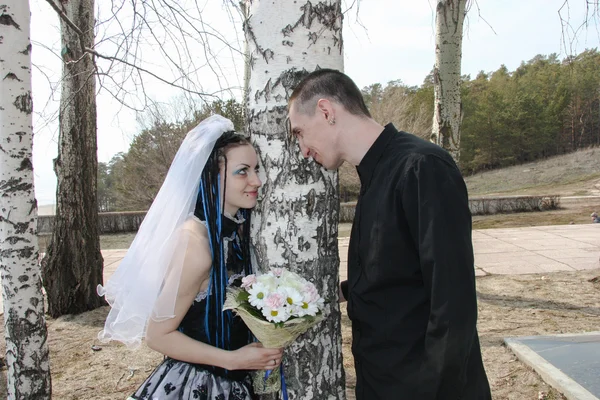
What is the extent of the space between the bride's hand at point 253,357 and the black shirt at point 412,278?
1.25ft

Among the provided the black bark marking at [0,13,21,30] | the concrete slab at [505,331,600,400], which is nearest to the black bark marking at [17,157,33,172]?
the black bark marking at [0,13,21,30]

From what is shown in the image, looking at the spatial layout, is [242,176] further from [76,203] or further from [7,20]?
[76,203]

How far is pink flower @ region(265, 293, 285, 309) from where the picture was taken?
1.76 metres

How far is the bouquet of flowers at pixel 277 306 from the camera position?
1.77 m

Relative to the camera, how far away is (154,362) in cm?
489

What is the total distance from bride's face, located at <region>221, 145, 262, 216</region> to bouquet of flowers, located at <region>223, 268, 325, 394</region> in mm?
441

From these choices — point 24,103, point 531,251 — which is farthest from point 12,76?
point 531,251

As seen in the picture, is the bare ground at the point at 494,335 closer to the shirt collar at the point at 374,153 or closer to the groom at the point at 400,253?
the groom at the point at 400,253

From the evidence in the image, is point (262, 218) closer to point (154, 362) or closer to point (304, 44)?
point (304, 44)

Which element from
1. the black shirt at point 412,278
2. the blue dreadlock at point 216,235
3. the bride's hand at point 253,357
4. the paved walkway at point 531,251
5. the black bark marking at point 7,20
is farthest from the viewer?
the paved walkway at point 531,251

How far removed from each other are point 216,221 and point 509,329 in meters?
4.58

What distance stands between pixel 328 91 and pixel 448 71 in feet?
13.8

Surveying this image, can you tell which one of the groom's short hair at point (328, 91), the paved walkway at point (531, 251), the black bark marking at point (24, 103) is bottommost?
the paved walkway at point (531, 251)

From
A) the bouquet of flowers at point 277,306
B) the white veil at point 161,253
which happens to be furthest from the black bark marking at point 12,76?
the bouquet of flowers at point 277,306
